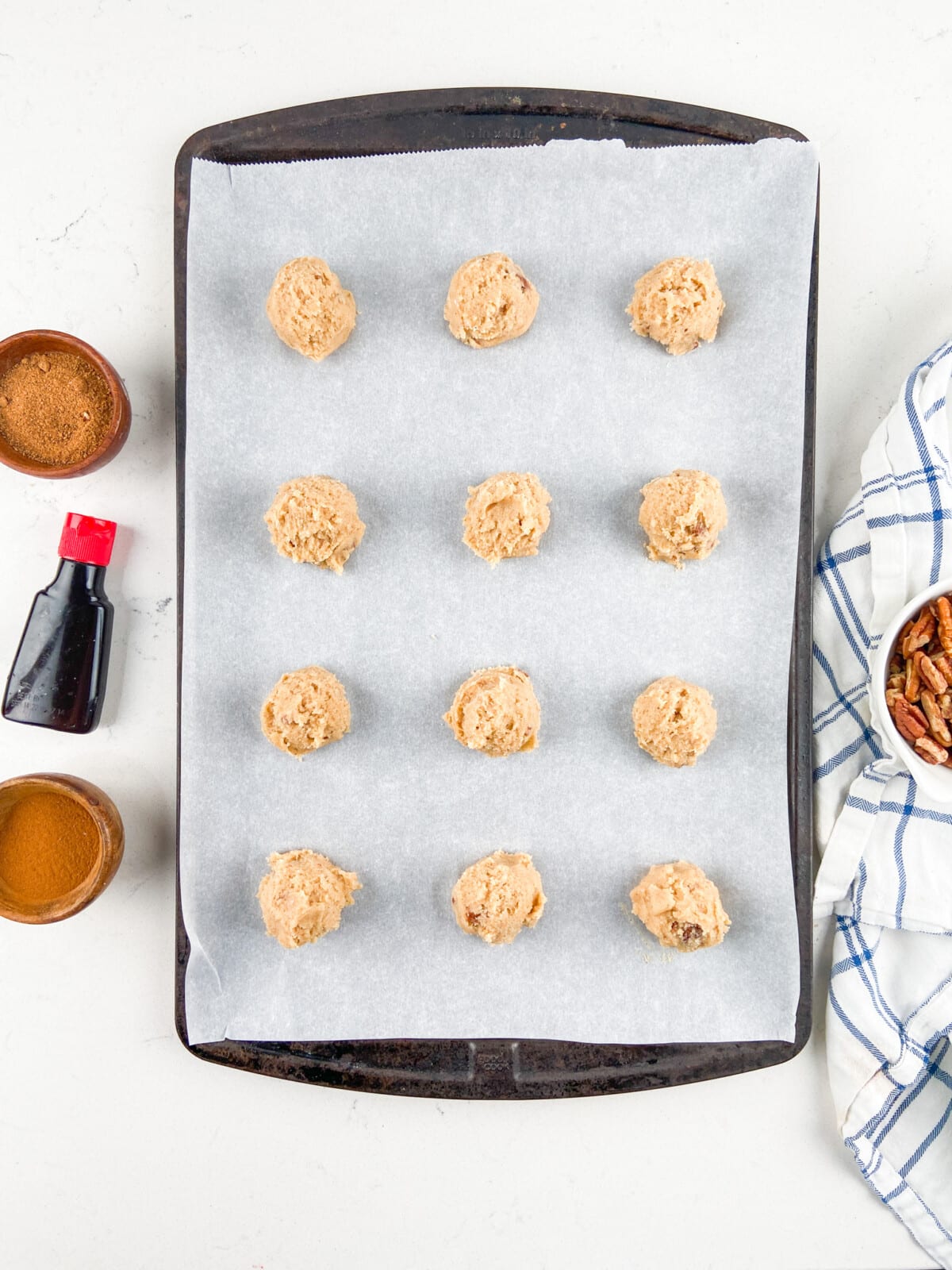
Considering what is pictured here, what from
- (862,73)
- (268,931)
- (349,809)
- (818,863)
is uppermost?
(862,73)

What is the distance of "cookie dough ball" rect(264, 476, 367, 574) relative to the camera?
1468mm

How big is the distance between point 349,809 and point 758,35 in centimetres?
168

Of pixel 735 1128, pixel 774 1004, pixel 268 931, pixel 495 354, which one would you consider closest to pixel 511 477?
pixel 495 354

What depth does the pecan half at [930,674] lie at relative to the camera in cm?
143

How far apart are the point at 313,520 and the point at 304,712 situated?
328 millimetres

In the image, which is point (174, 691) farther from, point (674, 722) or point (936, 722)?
point (936, 722)

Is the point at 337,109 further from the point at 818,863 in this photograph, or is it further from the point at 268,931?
the point at 818,863

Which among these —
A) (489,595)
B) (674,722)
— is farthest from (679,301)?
(674,722)

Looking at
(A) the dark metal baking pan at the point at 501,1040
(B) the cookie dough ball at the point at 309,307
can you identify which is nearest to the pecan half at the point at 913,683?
(A) the dark metal baking pan at the point at 501,1040

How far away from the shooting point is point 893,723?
4.81 feet

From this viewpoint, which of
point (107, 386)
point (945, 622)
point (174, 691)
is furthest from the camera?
point (174, 691)

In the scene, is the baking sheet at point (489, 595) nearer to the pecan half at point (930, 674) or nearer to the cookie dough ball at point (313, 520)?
the cookie dough ball at point (313, 520)

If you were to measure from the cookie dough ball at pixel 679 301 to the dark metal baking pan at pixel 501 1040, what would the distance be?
0.73 ft

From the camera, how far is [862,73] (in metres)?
1.69
